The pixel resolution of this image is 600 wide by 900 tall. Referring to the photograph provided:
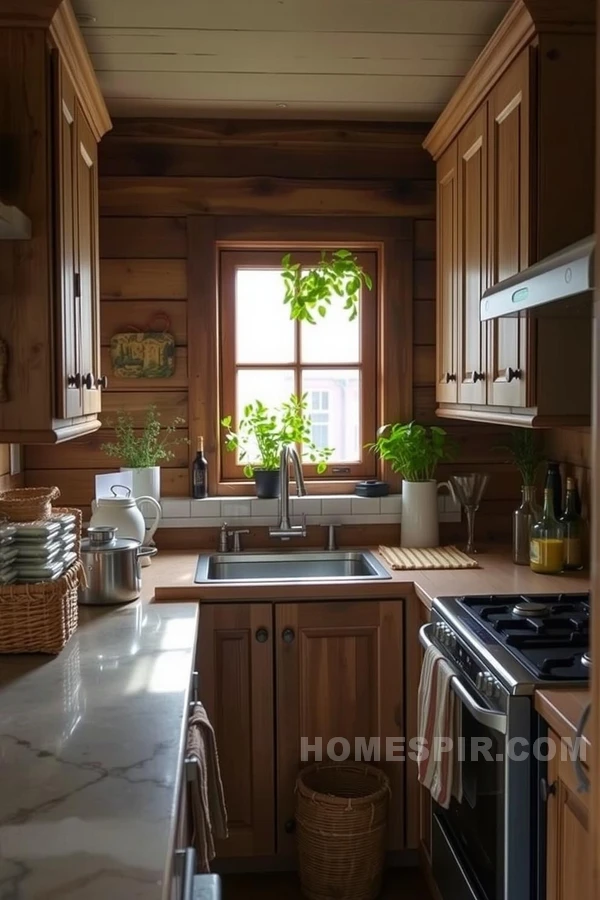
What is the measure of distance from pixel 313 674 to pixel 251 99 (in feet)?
6.05

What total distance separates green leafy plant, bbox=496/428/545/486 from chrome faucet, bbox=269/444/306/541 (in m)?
0.73

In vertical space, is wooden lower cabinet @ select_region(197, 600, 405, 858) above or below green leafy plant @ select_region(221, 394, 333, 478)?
below

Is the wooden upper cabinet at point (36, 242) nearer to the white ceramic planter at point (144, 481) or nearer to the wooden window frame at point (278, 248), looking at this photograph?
the white ceramic planter at point (144, 481)

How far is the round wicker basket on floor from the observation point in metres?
2.35

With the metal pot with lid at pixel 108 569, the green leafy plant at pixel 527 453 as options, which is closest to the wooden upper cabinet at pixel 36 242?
the metal pot with lid at pixel 108 569

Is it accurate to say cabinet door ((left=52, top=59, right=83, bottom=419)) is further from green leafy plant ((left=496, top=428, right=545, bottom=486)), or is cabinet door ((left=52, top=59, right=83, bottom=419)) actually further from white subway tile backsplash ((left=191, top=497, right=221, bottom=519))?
green leafy plant ((left=496, top=428, right=545, bottom=486))

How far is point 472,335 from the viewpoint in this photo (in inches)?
99.3

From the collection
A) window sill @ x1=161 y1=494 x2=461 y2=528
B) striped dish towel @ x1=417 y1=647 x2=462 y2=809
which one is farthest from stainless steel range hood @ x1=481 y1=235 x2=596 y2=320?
window sill @ x1=161 y1=494 x2=461 y2=528

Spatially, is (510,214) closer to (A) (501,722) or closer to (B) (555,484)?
(B) (555,484)

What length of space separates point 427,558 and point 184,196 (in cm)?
149

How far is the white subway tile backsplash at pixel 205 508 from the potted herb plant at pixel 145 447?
5.1 inches

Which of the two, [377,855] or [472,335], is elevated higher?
[472,335]

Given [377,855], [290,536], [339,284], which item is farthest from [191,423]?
[377,855]

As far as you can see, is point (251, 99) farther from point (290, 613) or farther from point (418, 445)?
point (290, 613)
